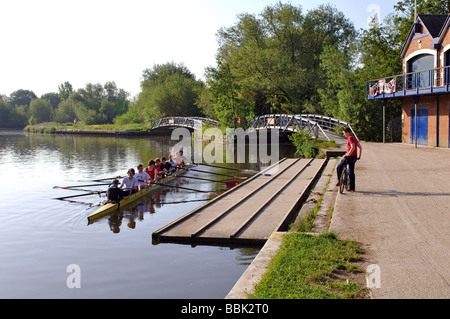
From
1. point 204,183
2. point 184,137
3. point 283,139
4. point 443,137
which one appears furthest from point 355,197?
point 184,137

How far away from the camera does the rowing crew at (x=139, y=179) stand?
1454 cm

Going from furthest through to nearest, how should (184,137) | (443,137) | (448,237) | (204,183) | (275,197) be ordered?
(184,137) < (443,137) < (204,183) < (275,197) < (448,237)

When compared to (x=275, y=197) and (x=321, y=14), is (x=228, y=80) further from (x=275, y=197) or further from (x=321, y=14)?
(x=275, y=197)

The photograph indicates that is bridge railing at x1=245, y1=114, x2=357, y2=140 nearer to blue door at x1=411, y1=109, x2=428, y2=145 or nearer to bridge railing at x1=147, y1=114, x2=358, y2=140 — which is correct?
bridge railing at x1=147, y1=114, x2=358, y2=140

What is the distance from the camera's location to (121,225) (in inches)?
507

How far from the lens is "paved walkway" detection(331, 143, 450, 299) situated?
18.8ft

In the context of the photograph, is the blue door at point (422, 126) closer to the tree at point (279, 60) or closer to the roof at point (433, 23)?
the roof at point (433, 23)

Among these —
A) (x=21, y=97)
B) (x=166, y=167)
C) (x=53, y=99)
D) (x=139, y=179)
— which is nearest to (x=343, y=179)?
(x=139, y=179)

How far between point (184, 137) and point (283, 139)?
21500 millimetres

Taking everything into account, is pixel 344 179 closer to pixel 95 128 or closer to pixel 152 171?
pixel 152 171

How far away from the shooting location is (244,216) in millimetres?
11656

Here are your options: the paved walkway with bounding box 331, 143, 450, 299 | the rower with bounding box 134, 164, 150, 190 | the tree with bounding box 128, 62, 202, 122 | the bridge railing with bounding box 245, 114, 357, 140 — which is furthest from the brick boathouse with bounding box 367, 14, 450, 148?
the tree with bounding box 128, 62, 202, 122

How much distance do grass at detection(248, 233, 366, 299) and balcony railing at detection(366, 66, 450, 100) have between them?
1916 cm

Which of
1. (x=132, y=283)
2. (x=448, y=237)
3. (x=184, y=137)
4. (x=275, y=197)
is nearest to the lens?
(x=448, y=237)
